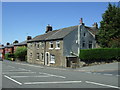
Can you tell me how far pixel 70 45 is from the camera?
109ft

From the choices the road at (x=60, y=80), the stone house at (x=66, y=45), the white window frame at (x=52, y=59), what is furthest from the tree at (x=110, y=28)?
the road at (x=60, y=80)

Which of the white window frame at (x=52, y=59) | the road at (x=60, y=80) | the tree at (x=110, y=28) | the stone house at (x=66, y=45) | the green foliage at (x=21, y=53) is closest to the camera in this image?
the road at (x=60, y=80)

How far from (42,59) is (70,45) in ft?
28.0

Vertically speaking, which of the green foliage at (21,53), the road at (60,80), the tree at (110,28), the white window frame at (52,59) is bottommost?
the road at (60,80)

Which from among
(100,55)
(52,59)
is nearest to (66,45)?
(52,59)

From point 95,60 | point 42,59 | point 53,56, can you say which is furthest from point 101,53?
point 42,59

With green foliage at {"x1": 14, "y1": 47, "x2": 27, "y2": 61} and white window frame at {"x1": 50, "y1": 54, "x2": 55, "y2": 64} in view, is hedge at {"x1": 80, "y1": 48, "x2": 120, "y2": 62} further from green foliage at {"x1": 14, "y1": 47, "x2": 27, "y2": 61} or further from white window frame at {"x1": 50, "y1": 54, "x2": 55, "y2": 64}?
green foliage at {"x1": 14, "y1": 47, "x2": 27, "y2": 61}

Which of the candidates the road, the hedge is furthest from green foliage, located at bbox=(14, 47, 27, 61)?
the road

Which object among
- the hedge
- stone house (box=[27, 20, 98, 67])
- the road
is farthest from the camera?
stone house (box=[27, 20, 98, 67])

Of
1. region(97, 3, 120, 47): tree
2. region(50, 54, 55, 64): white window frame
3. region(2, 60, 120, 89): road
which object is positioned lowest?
region(2, 60, 120, 89): road

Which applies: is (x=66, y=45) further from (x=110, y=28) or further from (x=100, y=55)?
(x=110, y=28)

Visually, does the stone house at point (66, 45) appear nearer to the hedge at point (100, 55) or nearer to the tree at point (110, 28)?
the tree at point (110, 28)

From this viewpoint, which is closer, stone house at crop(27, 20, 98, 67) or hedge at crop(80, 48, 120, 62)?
hedge at crop(80, 48, 120, 62)

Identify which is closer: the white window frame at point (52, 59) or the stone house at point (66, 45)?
the stone house at point (66, 45)
